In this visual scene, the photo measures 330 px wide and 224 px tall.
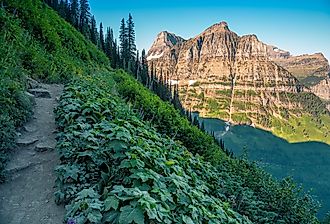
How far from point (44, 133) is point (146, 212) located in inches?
198

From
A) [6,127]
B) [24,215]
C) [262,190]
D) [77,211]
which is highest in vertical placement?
[6,127]

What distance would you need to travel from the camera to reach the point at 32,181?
5.63 m

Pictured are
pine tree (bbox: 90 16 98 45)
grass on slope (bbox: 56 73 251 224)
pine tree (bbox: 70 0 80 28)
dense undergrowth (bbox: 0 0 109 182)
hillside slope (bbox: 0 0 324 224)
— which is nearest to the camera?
grass on slope (bbox: 56 73 251 224)

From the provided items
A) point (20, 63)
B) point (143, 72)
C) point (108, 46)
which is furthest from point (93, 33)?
point (20, 63)

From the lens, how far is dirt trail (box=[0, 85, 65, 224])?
15.3 ft

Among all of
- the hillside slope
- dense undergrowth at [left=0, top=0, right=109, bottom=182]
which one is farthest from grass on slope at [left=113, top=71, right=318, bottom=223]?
dense undergrowth at [left=0, top=0, right=109, bottom=182]

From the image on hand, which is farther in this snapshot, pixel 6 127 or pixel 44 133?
pixel 44 133

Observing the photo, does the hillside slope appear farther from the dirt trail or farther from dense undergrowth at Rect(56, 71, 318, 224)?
the dirt trail

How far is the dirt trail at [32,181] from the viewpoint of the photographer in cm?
465

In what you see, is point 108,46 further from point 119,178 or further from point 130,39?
point 119,178

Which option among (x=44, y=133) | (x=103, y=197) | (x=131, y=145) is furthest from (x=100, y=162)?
(x=44, y=133)

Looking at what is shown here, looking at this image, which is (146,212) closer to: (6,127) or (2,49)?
(6,127)

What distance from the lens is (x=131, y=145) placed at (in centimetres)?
521

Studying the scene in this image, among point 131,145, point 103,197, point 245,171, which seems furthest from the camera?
point 245,171
